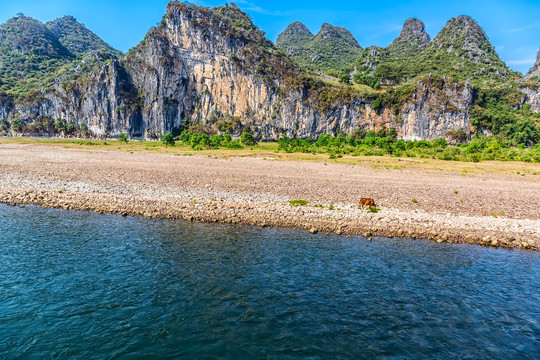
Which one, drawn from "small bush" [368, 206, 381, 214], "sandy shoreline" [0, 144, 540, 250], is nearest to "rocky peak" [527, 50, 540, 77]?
"sandy shoreline" [0, 144, 540, 250]

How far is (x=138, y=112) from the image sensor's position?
159 meters

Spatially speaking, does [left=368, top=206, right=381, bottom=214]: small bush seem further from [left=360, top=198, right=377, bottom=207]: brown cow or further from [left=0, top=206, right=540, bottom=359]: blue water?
[left=0, top=206, right=540, bottom=359]: blue water

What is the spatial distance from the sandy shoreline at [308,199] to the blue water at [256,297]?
6.86ft

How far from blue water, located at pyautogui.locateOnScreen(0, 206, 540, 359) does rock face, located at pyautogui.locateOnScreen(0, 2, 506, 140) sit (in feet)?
469

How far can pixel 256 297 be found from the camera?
10.4m

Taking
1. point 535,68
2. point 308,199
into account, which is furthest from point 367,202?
point 535,68

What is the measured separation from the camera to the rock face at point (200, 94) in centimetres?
15275

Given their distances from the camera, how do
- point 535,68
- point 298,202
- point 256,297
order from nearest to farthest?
point 256,297, point 298,202, point 535,68

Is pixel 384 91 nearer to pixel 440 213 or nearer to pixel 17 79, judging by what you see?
pixel 440 213

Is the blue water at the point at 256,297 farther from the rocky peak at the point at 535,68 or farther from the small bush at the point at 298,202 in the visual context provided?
the rocky peak at the point at 535,68

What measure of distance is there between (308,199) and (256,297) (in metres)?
13.9

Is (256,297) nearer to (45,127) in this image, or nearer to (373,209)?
(373,209)

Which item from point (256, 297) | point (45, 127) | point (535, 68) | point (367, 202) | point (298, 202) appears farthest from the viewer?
point (535, 68)

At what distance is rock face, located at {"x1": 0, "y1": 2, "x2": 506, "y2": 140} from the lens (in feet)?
501
